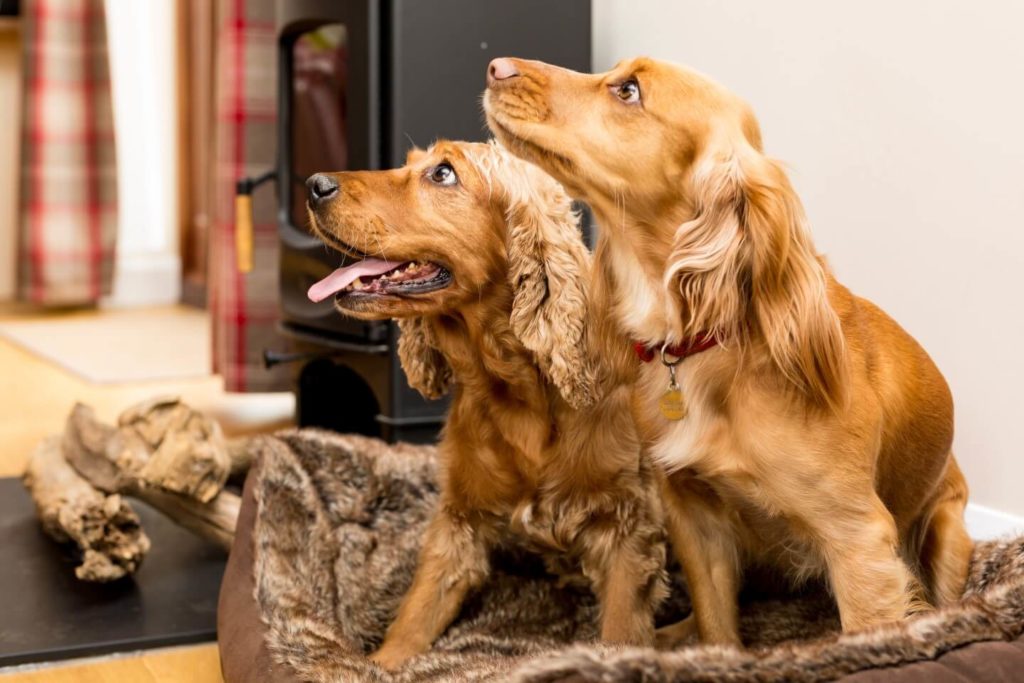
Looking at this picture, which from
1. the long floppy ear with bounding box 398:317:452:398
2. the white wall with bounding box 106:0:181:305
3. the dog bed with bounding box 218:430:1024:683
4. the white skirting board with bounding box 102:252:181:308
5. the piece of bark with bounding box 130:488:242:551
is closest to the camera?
the dog bed with bounding box 218:430:1024:683

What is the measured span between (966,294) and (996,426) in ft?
0.78

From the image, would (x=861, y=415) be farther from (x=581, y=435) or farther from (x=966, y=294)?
(x=966, y=294)

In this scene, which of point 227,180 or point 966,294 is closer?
point 966,294

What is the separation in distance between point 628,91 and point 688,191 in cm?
16

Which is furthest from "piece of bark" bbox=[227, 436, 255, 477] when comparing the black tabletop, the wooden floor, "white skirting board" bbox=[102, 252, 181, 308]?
A: "white skirting board" bbox=[102, 252, 181, 308]

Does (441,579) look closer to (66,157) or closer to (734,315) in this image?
(734,315)

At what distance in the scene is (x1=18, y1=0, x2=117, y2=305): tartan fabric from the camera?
5684mm

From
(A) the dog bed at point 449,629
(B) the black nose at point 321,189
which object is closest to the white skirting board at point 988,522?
(A) the dog bed at point 449,629

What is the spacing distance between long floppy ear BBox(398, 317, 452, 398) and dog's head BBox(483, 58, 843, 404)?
47cm

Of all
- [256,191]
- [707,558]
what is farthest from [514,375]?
[256,191]

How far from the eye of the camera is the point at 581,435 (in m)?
1.90

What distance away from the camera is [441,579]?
198cm

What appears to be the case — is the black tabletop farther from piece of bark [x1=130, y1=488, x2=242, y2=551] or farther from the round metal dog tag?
the round metal dog tag

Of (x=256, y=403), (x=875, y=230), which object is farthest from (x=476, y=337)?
(x=256, y=403)
